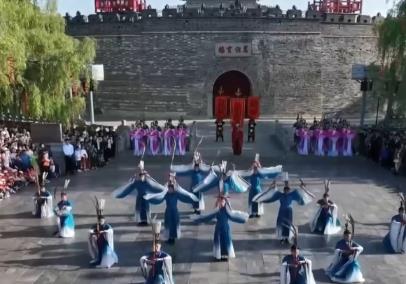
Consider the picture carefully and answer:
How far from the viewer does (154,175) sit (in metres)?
15.9

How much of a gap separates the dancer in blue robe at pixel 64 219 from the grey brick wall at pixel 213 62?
1881 cm

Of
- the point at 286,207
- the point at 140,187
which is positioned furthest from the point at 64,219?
the point at 286,207

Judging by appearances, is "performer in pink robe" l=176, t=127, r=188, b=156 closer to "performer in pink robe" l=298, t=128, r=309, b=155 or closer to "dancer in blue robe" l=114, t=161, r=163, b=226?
"performer in pink robe" l=298, t=128, r=309, b=155

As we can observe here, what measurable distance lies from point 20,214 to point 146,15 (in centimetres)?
1869

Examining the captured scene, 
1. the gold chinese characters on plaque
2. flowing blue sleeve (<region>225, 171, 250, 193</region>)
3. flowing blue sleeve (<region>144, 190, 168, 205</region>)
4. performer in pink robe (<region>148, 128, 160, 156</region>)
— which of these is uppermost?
the gold chinese characters on plaque

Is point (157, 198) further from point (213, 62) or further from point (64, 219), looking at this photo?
point (213, 62)

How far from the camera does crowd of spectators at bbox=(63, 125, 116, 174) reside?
52.4ft

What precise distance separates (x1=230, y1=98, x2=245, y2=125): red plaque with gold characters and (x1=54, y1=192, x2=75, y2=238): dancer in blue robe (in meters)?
8.79

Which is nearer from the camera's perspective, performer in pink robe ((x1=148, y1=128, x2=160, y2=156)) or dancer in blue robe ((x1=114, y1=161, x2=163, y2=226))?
dancer in blue robe ((x1=114, y1=161, x2=163, y2=226))

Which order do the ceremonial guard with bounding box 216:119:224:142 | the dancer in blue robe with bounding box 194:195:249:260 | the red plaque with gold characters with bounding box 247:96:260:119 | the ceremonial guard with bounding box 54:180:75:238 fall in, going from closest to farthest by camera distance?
1. the dancer in blue robe with bounding box 194:195:249:260
2. the ceremonial guard with bounding box 54:180:75:238
3. the red plaque with gold characters with bounding box 247:96:260:119
4. the ceremonial guard with bounding box 216:119:224:142

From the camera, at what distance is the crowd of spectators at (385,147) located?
52.7ft

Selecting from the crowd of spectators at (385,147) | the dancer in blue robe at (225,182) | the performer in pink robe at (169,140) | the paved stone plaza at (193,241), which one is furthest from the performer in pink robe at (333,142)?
the dancer in blue robe at (225,182)

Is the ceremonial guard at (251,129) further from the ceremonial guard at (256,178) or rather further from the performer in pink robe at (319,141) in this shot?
the ceremonial guard at (256,178)

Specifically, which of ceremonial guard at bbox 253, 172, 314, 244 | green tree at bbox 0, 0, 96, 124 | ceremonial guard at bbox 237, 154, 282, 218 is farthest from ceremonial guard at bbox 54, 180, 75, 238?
green tree at bbox 0, 0, 96, 124
